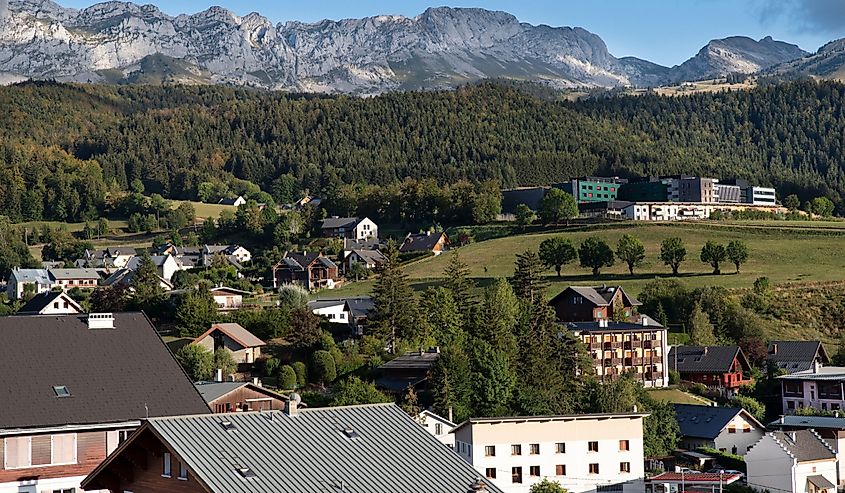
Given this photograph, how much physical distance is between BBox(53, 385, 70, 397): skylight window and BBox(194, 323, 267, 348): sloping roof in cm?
3913

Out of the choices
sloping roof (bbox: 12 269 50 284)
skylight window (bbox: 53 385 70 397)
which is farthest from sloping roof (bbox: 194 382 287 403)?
sloping roof (bbox: 12 269 50 284)

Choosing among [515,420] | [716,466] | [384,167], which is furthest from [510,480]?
[384,167]

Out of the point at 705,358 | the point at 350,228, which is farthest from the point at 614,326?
the point at 350,228

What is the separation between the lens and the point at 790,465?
46938 mm

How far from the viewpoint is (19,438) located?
67.5 feet

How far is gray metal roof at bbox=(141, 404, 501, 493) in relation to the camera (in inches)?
611

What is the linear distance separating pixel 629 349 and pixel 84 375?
5302 cm

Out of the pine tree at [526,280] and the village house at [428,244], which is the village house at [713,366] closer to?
the pine tree at [526,280]

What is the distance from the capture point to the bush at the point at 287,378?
55319mm

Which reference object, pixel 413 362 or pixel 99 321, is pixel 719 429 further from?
pixel 99 321

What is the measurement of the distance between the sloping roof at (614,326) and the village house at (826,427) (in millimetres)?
10427

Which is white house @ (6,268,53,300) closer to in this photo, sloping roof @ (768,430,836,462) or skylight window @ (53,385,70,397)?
sloping roof @ (768,430,836,462)

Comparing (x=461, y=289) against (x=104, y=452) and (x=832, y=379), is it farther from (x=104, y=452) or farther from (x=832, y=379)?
(x=104, y=452)

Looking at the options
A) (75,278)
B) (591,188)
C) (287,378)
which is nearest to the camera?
(287,378)
